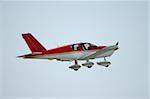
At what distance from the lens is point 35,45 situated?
3.88 metres

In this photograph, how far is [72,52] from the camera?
3.88 metres

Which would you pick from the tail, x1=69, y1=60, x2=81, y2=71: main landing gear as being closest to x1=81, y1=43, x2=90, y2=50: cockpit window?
x1=69, y1=60, x2=81, y2=71: main landing gear

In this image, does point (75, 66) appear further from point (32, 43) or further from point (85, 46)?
point (32, 43)

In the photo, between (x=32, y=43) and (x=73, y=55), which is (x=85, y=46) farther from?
(x=32, y=43)

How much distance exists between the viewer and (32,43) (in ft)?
12.8

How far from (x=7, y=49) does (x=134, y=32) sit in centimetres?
130

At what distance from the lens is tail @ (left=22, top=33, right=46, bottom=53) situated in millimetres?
3873

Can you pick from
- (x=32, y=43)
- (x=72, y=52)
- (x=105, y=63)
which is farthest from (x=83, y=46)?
(x=32, y=43)

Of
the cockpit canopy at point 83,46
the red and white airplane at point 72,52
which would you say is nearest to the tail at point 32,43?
the red and white airplane at point 72,52

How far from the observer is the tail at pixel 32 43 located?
12.7ft

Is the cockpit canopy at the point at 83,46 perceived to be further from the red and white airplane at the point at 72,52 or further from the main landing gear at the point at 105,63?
the main landing gear at the point at 105,63

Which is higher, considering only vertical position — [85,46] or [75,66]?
[85,46]

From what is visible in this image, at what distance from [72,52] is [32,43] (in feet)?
1.33

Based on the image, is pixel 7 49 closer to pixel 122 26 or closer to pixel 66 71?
pixel 66 71
